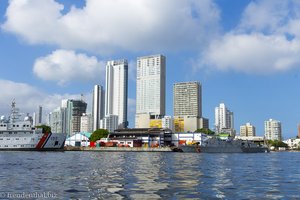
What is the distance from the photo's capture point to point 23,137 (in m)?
110

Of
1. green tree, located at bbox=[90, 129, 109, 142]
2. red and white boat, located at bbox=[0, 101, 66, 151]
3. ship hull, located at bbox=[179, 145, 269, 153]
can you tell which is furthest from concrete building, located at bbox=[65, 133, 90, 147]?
red and white boat, located at bbox=[0, 101, 66, 151]

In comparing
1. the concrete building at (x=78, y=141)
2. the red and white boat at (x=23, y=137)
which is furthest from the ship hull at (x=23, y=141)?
the concrete building at (x=78, y=141)

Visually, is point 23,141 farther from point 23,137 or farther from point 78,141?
point 78,141

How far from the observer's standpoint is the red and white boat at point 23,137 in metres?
109

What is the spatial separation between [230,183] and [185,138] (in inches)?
5719

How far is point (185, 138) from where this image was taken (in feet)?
564

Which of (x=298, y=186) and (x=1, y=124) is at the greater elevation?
(x=1, y=124)

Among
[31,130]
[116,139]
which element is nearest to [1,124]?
[31,130]

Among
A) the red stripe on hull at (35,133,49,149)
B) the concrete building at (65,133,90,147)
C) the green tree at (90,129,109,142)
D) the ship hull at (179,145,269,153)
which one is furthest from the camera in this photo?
the concrete building at (65,133,90,147)

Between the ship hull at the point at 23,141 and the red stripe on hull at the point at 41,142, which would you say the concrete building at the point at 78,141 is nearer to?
the red stripe on hull at the point at 41,142

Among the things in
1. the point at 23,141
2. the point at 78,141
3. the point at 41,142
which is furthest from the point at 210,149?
the point at 78,141

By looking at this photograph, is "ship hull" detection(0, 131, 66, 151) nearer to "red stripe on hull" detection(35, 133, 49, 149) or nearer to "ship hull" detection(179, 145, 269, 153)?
"red stripe on hull" detection(35, 133, 49, 149)

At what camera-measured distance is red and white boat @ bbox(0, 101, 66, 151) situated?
10912 cm

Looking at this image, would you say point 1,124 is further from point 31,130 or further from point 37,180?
point 37,180
